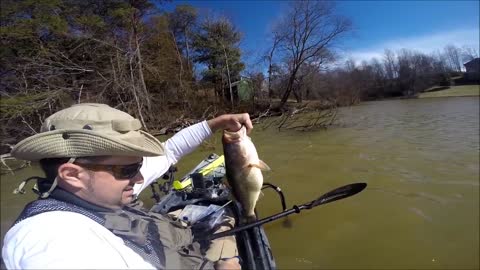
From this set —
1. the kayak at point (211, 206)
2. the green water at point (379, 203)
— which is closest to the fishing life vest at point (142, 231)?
the kayak at point (211, 206)

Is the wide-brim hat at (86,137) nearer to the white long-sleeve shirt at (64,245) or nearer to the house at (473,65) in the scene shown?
the white long-sleeve shirt at (64,245)

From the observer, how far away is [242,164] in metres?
2.36

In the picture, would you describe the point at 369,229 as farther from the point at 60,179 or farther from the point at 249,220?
the point at 60,179

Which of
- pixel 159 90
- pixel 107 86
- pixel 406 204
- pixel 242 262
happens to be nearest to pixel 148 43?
pixel 159 90

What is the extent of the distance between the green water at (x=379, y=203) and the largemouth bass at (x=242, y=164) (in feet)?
5.79

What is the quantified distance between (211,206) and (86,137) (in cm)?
232

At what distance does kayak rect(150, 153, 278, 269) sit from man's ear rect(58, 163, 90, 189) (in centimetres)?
159

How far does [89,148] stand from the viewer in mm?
1270

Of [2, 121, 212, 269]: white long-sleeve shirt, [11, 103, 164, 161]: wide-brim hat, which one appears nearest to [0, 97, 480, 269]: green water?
[11, 103, 164, 161]: wide-brim hat

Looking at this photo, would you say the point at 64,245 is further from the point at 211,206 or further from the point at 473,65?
the point at 473,65

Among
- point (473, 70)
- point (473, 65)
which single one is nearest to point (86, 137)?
point (473, 70)

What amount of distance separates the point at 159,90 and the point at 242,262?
17.2 m

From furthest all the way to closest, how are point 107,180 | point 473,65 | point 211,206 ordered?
point 473,65
point 211,206
point 107,180

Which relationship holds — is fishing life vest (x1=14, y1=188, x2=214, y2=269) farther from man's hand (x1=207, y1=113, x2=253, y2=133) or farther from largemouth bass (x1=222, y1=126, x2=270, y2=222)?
man's hand (x1=207, y1=113, x2=253, y2=133)
